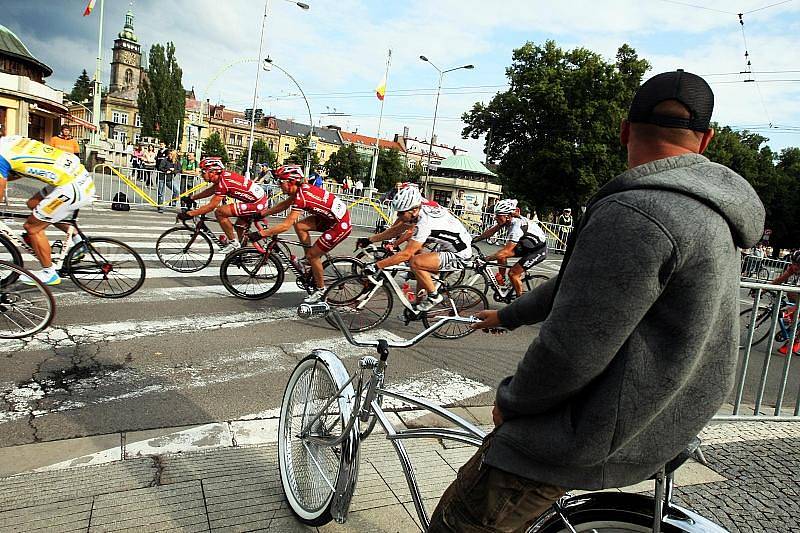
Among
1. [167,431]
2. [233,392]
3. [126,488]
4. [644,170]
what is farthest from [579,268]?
[233,392]

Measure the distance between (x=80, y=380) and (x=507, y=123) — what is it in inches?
1672

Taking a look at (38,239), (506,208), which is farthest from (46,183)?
(506,208)

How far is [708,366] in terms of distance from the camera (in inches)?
55.8

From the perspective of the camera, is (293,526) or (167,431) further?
(167,431)

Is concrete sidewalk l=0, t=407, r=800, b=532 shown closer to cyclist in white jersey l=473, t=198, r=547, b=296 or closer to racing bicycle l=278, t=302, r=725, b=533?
racing bicycle l=278, t=302, r=725, b=533

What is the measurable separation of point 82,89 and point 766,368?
13656cm

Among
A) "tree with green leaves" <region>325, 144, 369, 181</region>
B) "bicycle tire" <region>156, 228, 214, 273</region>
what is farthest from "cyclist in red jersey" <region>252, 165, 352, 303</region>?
"tree with green leaves" <region>325, 144, 369, 181</region>

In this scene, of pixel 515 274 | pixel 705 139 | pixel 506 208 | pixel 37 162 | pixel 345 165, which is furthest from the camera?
pixel 345 165

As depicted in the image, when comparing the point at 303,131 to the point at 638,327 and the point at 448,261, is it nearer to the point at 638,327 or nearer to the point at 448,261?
the point at 448,261

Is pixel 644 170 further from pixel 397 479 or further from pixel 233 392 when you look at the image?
pixel 233 392

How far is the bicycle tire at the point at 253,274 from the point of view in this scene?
319 inches

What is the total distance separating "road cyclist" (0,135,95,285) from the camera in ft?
18.9

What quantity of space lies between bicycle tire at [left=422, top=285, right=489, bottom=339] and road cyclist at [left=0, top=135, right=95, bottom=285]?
4421 mm

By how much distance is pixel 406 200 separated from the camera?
7508 mm
